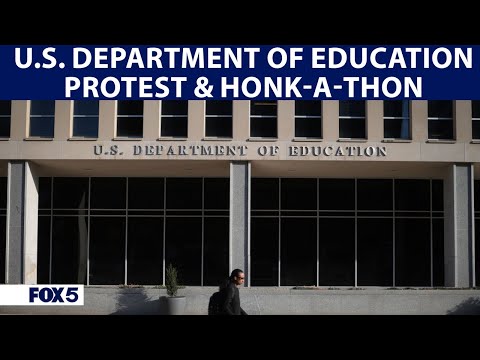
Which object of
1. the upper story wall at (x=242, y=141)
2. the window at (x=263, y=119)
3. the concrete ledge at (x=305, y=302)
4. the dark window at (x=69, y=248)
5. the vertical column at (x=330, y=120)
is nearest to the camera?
the concrete ledge at (x=305, y=302)

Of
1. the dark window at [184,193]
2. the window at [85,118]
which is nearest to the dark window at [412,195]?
the dark window at [184,193]

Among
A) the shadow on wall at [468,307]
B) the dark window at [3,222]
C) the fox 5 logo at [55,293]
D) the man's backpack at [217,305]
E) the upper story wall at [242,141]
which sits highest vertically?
the upper story wall at [242,141]

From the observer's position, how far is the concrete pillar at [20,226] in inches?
981

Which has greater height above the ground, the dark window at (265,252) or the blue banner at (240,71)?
the blue banner at (240,71)

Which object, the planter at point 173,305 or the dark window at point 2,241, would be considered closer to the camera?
the planter at point 173,305

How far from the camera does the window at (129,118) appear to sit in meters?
25.6

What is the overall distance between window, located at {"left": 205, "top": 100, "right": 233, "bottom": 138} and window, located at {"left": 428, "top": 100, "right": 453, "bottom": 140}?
739 centimetres

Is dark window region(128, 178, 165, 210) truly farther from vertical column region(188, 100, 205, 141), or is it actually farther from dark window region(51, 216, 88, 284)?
vertical column region(188, 100, 205, 141)

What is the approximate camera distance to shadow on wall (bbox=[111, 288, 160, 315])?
21656mm

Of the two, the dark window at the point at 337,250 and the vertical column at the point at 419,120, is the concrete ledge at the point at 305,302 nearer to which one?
the vertical column at the point at 419,120

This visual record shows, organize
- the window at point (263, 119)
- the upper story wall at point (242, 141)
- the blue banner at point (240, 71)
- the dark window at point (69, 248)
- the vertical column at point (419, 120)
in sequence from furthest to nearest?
the dark window at point (69, 248), the window at point (263, 119), the vertical column at point (419, 120), the upper story wall at point (242, 141), the blue banner at point (240, 71)

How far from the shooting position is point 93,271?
28.3m

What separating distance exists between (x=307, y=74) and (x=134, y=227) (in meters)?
11.7

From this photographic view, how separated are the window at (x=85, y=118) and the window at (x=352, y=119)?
9006 mm
